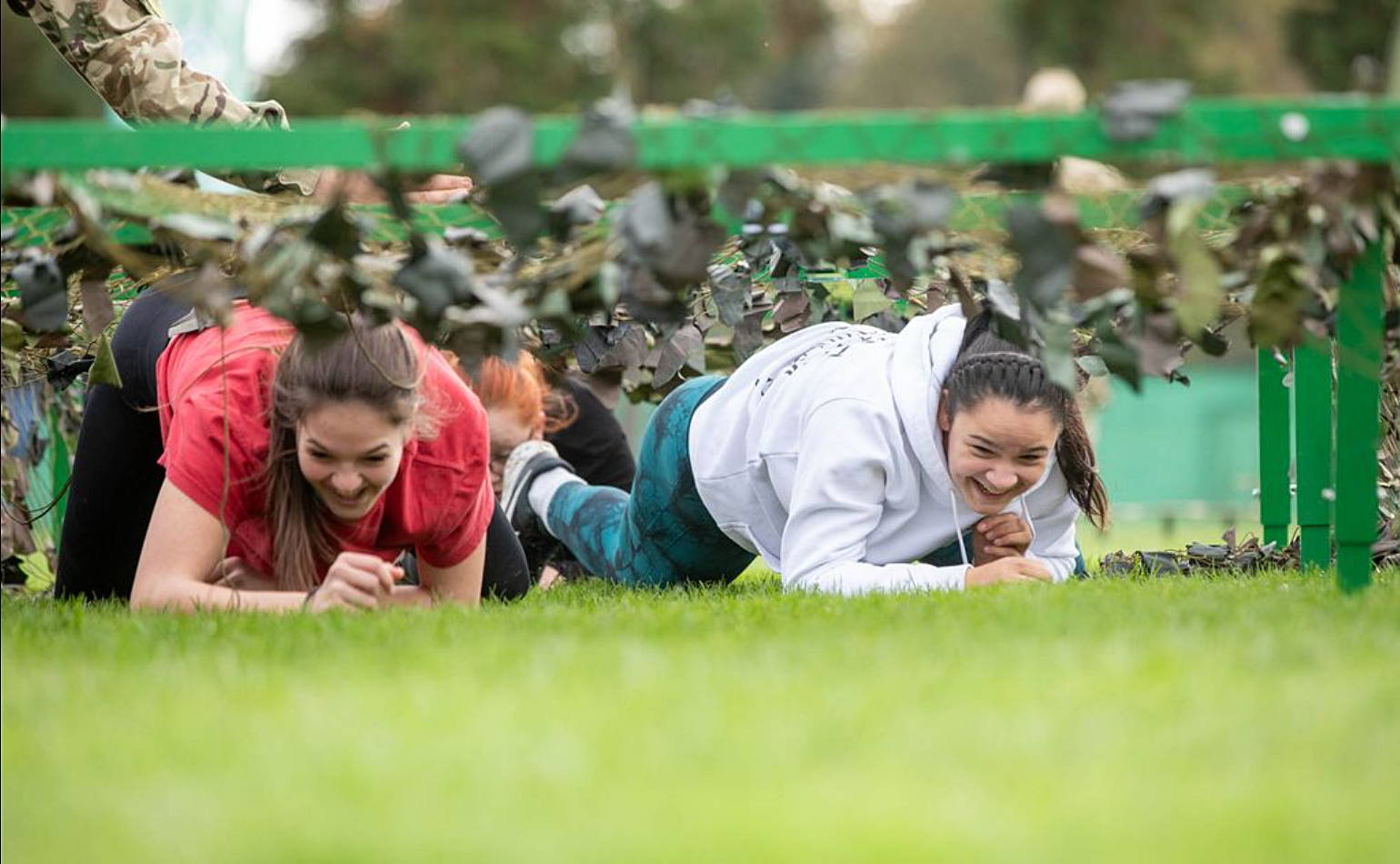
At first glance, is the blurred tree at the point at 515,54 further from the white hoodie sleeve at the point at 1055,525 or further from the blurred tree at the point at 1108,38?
the white hoodie sleeve at the point at 1055,525

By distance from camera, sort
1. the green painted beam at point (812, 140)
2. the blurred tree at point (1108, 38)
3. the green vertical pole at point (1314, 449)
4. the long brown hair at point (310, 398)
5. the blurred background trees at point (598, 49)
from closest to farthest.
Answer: the green painted beam at point (812, 140) → the long brown hair at point (310, 398) → the green vertical pole at point (1314, 449) → the blurred background trees at point (598, 49) → the blurred tree at point (1108, 38)

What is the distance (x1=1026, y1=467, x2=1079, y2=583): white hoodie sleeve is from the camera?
471cm

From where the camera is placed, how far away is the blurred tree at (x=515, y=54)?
97.1ft

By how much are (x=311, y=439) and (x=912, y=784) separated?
6.80 ft

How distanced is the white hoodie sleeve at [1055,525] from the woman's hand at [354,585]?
1968 millimetres

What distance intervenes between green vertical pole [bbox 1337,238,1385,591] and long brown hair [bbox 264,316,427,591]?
1912mm

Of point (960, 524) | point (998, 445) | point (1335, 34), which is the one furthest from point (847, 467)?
point (1335, 34)

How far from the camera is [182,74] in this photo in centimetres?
456

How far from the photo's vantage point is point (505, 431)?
6.16 metres

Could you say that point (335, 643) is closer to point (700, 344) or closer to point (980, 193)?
point (980, 193)

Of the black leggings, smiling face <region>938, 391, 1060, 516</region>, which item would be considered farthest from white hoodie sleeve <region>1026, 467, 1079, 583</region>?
the black leggings

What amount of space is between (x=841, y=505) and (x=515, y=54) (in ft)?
88.3

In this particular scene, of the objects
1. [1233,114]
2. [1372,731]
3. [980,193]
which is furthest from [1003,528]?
[1372,731]

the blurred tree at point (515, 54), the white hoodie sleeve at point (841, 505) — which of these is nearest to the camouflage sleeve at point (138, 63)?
the white hoodie sleeve at point (841, 505)
